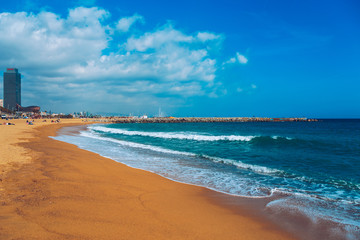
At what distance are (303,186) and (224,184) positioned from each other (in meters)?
2.58

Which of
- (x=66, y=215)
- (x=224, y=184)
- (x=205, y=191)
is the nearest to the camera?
(x=66, y=215)

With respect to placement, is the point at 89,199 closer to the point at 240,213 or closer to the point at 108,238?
the point at 108,238

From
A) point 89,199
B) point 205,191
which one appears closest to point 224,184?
point 205,191

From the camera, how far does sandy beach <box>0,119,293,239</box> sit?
131 inches

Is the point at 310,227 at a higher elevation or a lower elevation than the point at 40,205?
lower

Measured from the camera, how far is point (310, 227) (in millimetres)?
4008

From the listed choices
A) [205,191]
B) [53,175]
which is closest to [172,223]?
[205,191]

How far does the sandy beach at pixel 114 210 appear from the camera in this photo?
10.9 ft

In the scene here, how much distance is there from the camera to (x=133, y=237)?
10.5ft

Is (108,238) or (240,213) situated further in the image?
(240,213)

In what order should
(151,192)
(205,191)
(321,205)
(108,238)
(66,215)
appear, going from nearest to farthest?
(108,238), (66,215), (321,205), (151,192), (205,191)

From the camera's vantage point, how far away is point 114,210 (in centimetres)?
418

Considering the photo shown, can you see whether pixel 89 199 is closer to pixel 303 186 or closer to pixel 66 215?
pixel 66 215

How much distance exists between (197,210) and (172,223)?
96 centimetres
